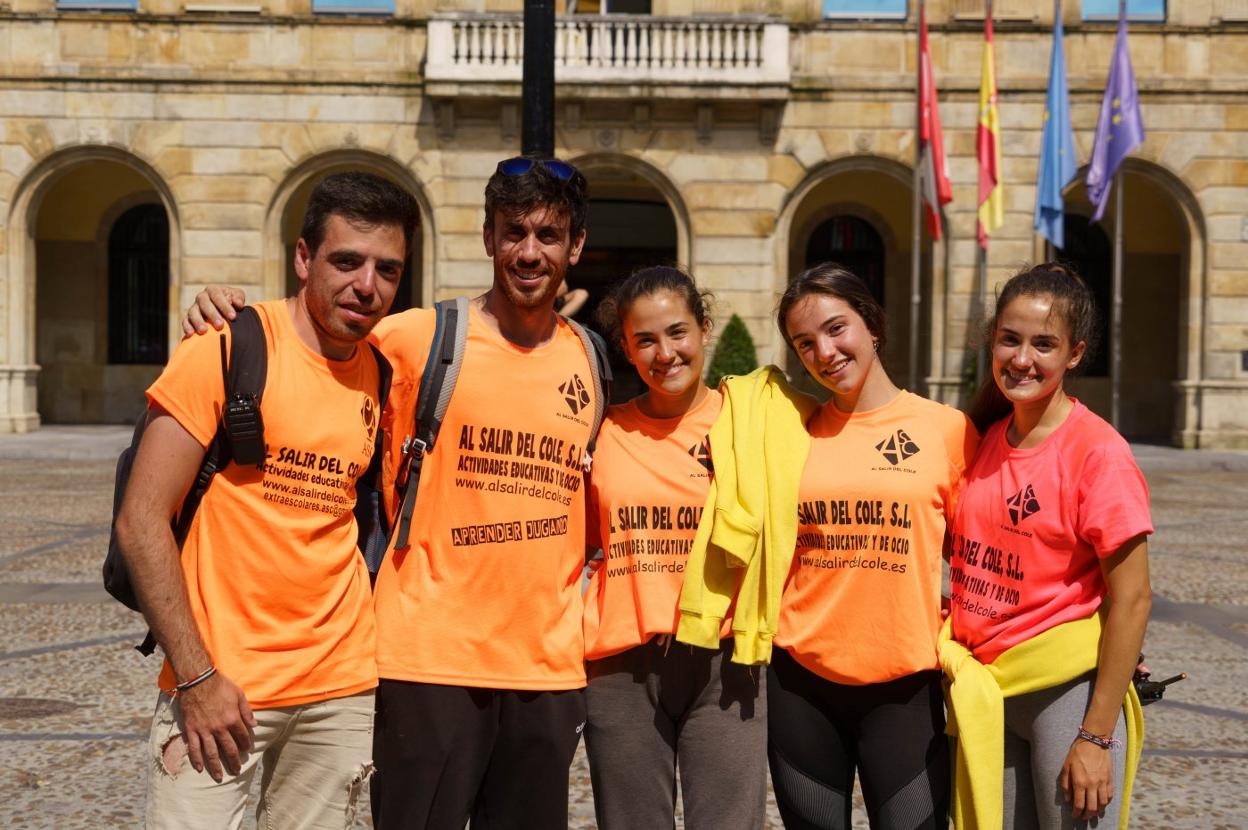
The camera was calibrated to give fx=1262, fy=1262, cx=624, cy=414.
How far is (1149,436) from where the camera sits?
23.3 meters

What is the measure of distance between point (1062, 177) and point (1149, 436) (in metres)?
6.81

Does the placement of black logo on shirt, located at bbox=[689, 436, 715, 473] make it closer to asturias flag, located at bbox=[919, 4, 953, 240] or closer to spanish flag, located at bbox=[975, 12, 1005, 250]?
asturias flag, located at bbox=[919, 4, 953, 240]

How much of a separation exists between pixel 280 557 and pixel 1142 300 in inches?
916

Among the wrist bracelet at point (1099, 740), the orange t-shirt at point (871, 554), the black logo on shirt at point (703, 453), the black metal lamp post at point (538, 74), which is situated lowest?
the wrist bracelet at point (1099, 740)

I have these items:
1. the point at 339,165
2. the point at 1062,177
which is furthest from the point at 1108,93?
the point at 339,165

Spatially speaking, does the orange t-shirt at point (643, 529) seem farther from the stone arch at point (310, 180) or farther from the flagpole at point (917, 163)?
the stone arch at point (310, 180)

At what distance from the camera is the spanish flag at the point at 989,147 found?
61.7ft

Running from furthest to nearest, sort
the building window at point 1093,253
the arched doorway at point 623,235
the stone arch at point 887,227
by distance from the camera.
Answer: the arched doorway at point 623,235
the building window at point 1093,253
the stone arch at point 887,227

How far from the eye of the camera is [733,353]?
19.4 meters

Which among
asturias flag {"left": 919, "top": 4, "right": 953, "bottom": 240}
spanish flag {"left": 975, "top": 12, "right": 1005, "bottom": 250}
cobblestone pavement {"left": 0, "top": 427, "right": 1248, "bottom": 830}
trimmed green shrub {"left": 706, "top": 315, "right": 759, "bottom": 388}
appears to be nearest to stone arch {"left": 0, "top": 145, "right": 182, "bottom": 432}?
trimmed green shrub {"left": 706, "top": 315, "right": 759, "bottom": 388}

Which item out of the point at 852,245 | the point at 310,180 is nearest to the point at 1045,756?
the point at 310,180

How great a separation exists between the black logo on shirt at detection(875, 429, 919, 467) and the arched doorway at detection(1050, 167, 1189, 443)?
70.2 feet

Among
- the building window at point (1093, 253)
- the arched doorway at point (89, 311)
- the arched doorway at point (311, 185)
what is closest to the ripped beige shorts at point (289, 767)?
the arched doorway at point (311, 185)

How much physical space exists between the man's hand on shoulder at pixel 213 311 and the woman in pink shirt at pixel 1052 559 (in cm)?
181
